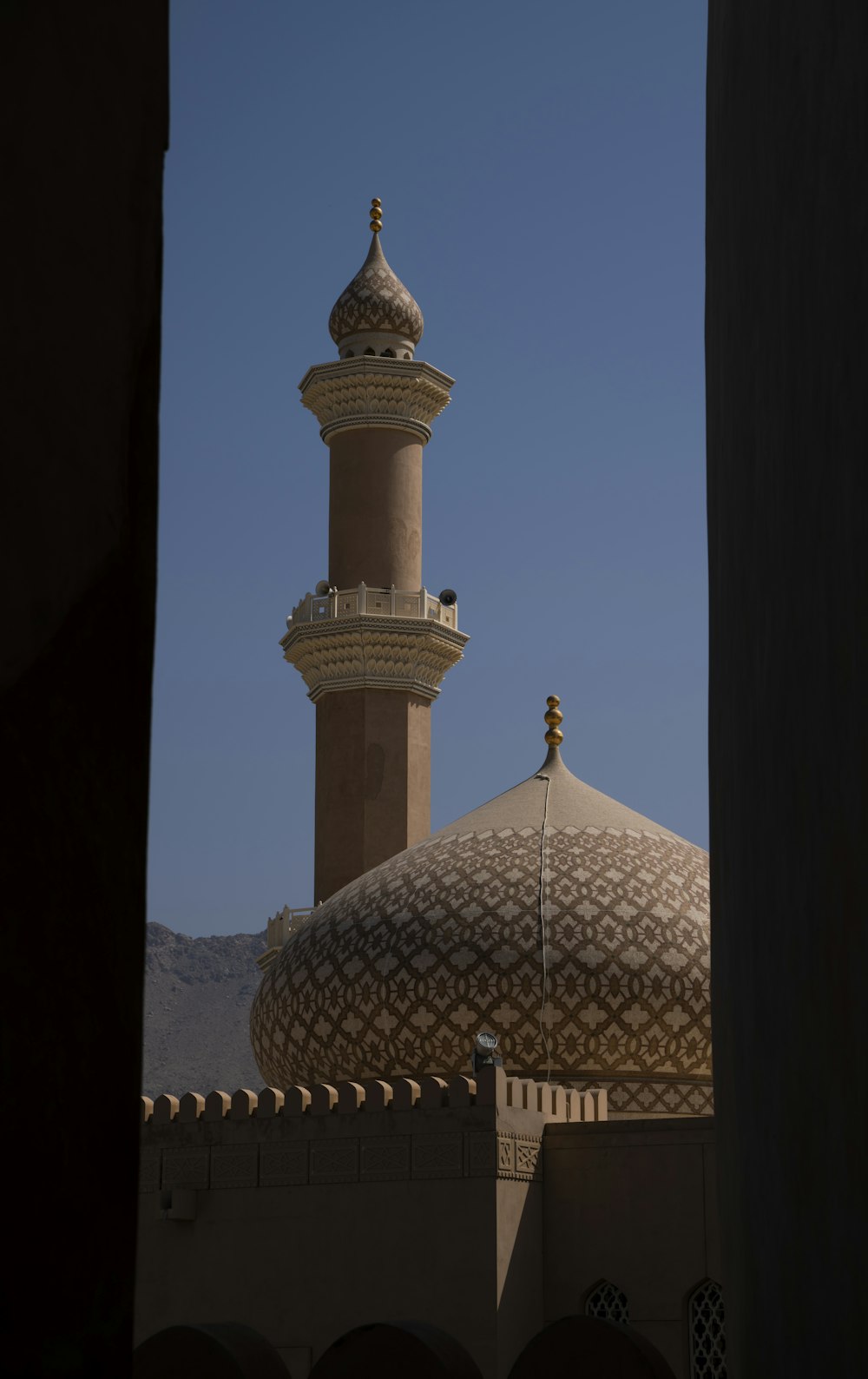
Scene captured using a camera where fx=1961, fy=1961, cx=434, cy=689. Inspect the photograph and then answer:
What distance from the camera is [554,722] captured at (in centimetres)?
1312

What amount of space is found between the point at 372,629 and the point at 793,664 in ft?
41.0

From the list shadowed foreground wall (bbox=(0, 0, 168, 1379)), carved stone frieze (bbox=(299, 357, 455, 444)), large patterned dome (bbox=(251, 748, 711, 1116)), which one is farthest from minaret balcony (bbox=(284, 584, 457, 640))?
shadowed foreground wall (bbox=(0, 0, 168, 1379))

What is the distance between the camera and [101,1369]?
1.81 metres

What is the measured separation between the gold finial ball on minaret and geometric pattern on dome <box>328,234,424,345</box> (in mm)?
4224

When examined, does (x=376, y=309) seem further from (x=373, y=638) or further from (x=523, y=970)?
(x=523, y=970)

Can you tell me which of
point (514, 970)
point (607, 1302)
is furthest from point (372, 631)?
point (607, 1302)

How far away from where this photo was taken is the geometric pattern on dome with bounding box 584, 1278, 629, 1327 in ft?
30.8

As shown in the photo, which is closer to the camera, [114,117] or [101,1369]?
[101,1369]

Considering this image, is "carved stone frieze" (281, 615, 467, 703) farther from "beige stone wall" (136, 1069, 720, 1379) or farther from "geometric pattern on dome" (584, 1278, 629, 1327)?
"geometric pattern on dome" (584, 1278, 629, 1327)

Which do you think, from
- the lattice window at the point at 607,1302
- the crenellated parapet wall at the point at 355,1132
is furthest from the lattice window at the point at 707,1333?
the crenellated parapet wall at the point at 355,1132

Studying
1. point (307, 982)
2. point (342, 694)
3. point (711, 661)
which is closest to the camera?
point (711, 661)

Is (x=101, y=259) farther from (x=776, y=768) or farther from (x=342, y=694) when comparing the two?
(x=342, y=694)

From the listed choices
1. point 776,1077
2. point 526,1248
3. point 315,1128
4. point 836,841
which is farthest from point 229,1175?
point 836,841

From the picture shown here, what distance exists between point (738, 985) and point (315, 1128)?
21.2 ft
